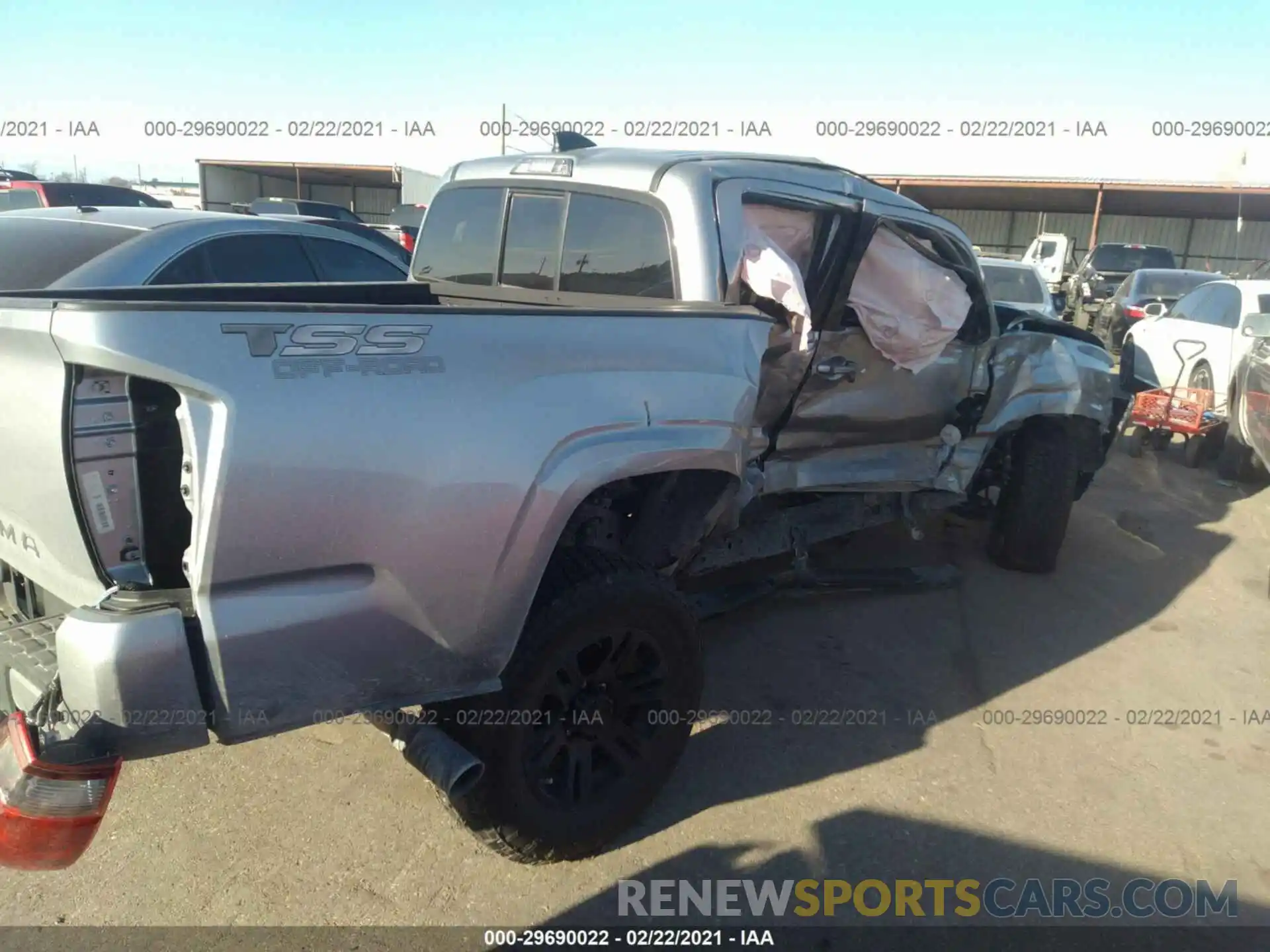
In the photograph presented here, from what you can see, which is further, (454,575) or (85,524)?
(454,575)

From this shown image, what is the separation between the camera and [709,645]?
14.5 ft

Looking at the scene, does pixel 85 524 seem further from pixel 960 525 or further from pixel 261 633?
pixel 960 525

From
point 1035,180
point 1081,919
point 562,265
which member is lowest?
point 1081,919

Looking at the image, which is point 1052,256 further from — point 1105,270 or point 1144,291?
point 1144,291

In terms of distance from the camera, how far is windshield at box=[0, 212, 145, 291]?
4992mm

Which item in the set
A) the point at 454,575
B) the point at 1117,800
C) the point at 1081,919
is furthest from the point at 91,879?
the point at 1117,800

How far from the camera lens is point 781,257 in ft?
11.4

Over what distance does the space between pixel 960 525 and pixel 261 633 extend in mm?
5488

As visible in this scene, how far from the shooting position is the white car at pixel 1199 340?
28.8 feet

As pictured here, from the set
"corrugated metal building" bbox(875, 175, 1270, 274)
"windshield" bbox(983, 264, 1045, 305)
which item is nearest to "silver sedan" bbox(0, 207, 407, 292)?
"windshield" bbox(983, 264, 1045, 305)

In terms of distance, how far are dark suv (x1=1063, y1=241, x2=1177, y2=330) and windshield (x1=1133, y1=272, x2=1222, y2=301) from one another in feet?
17.2

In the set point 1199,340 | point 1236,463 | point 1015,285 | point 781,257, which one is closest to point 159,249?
point 781,257

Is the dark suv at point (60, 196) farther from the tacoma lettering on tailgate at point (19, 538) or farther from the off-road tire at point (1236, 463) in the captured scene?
the off-road tire at point (1236, 463)

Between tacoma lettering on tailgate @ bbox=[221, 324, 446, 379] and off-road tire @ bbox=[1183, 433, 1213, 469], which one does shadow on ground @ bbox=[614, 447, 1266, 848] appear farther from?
off-road tire @ bbox=[1183, 433, 1213, 469]
